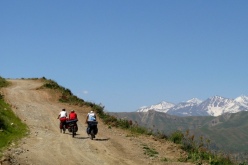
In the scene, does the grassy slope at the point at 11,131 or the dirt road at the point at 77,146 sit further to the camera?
the grassy slope at the point at 11,131

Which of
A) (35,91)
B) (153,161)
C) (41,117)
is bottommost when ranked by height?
(153,161)

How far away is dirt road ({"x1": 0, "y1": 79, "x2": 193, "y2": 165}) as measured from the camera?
1966cm

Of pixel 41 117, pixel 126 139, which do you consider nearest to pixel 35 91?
pixel 41 117

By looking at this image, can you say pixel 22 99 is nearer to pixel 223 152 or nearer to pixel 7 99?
pixel 7 99

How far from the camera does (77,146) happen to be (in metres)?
24.0

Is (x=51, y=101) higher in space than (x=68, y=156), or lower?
higher

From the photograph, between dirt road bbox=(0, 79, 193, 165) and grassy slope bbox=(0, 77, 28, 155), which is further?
grassy slope bbox=(0, 77, 28, 155)

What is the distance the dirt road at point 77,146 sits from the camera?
64.5 ft

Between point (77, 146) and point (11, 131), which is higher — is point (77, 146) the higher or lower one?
the lower one

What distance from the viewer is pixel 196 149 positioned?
2659 cm

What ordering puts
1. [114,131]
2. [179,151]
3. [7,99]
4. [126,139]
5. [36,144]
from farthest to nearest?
[7,99], [114,131], [126,139], [179,151], [36,144]

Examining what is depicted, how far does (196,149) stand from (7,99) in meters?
24.3

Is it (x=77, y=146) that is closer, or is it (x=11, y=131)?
(x=77, y=146)

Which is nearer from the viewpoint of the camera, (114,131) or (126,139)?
(126,139)
